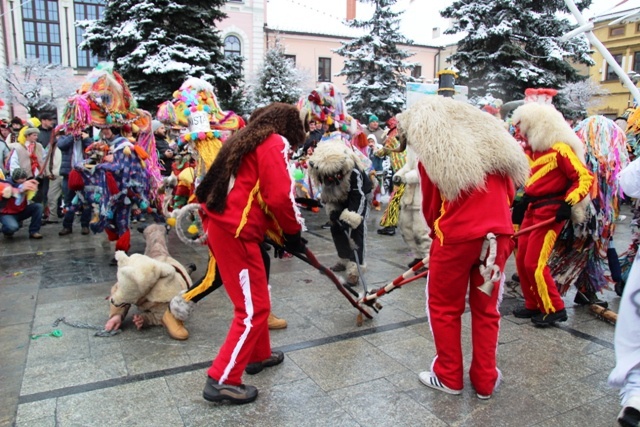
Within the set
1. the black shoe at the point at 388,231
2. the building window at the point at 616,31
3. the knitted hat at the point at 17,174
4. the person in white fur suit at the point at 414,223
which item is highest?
the building window at the point at 616,31

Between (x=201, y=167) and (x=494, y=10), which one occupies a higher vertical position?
(x=494, y=10)

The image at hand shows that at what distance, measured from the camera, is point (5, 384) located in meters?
3.03

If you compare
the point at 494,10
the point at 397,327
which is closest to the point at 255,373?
the point at 397,327

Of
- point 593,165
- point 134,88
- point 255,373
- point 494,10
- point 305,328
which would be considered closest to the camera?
point 255,373

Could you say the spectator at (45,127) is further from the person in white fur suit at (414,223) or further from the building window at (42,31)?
the building window at (42,31)

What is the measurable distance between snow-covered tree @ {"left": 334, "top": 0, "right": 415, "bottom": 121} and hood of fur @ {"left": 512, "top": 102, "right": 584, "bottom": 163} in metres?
18.2

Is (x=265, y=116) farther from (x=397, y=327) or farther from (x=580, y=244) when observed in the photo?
(x=580, y=244)

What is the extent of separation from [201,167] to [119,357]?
222 cm

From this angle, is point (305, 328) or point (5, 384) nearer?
point (5, 384)

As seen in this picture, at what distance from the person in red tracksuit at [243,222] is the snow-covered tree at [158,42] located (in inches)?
444

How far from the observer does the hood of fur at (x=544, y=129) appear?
3.78m

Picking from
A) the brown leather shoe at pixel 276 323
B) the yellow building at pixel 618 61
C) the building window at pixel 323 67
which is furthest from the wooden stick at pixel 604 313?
the building window at pixel 323 67

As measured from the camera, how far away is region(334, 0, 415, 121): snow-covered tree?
21.8 m

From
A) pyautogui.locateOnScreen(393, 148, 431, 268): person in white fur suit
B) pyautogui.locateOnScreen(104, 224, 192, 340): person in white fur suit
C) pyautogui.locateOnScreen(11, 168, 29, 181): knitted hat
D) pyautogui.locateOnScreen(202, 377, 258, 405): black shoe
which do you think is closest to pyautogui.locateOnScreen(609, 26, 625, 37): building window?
pyautogui.locateOnScreen(393, 148, 431, 268): person in white fur suit
